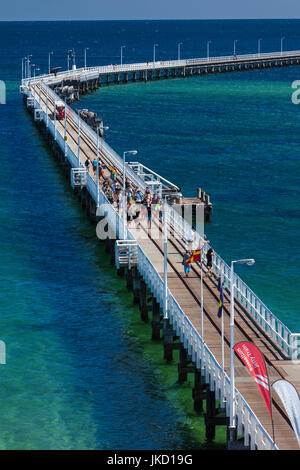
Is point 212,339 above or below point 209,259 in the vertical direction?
below

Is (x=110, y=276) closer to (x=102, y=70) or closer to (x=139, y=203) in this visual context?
(x=139, y=203)

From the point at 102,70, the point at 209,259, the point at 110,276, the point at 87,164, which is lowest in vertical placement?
the point at 110,276

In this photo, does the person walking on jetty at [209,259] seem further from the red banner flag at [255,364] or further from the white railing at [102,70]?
the white railing at [102,70]

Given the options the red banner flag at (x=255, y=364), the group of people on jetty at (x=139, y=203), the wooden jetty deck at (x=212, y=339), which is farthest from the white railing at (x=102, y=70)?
the red banner flag at (x=255, y=364)

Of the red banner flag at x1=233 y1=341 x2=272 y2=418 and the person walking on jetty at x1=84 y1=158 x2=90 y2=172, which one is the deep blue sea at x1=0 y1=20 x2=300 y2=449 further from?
the red banner flag at x1=233 y1=341 x2=272 y2=418

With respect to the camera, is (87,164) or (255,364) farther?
(87,164)

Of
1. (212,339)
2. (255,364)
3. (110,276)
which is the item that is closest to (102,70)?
(110,276)

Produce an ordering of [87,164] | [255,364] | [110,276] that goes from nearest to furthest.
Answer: [255,364]
[110,276]
[87,164]
